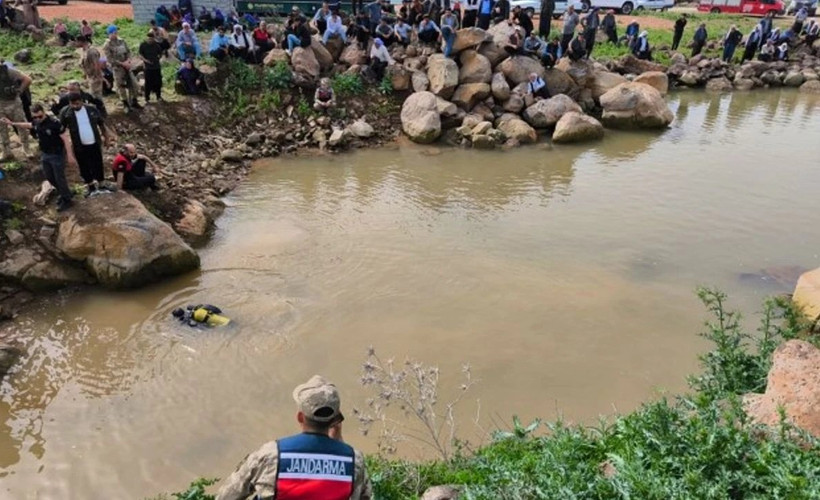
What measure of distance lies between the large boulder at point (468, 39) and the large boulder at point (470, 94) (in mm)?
1098

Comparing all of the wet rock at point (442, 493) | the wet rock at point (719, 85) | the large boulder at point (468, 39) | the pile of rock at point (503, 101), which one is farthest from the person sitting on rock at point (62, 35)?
the wet rock at point (719, 85)

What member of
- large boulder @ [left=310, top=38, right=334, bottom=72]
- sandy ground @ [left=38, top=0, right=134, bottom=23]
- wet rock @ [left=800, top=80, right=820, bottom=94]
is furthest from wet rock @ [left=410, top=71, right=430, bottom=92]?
wet rock @ [left=800, top=80, right=820, bottom=94]

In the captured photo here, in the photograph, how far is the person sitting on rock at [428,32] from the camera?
1739 cm

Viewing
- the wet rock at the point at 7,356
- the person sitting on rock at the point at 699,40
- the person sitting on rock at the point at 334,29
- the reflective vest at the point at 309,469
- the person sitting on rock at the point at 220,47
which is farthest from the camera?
the person sitting on rock at the point at 699,40

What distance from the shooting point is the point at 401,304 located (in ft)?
28.0

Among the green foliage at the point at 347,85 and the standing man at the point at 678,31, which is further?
the standing man at the point at 678,31

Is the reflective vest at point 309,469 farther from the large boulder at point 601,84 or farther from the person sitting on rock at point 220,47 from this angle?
the large boulder at point 601,84

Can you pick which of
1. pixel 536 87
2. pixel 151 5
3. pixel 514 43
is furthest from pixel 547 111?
pixel 151 5

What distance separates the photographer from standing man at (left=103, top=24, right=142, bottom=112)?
41.6 feet

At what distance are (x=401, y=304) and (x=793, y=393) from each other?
191 inches

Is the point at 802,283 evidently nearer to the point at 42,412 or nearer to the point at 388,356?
the point at 388,356

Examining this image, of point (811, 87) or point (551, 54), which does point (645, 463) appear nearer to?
point (551, 54)

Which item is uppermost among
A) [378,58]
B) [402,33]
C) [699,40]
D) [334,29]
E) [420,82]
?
[334,29]

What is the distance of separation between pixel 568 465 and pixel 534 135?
1233cm
